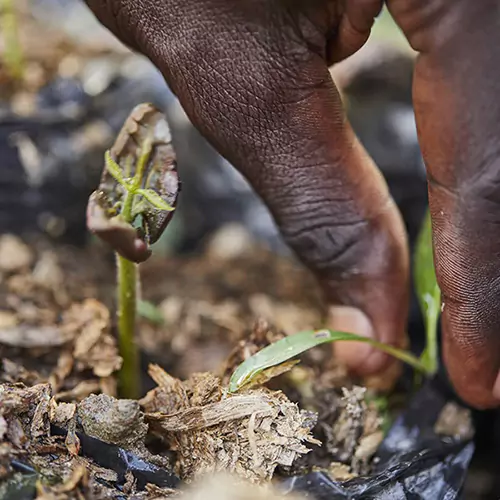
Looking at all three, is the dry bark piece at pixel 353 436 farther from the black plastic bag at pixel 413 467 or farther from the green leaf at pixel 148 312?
the green leaf at pixel 148 312

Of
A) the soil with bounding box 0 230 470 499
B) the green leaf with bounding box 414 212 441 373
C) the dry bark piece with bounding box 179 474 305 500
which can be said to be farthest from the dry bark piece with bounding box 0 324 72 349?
the green leaf with bounding box 414 212 441 373

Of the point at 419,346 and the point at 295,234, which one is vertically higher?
the point at 295,234

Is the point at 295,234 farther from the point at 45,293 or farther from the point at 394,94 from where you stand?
the point at 394,94

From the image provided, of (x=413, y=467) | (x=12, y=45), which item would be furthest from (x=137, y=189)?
(x=12, y=45)

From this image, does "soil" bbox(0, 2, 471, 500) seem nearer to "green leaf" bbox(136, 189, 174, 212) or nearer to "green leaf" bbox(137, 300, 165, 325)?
"green leaf" bbox(137, 300, 165, 325)

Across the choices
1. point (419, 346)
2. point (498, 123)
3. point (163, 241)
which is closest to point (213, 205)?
point (163, 241)

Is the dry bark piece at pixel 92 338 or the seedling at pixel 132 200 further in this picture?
the dry bark piece at pixel 92 338

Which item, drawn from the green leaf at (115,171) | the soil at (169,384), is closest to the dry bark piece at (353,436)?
the soil at (169,384)
